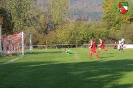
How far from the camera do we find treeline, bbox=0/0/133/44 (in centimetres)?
7262

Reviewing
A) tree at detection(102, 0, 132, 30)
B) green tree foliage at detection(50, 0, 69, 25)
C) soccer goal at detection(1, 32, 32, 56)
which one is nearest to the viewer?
soccer goal at detection(1, 32, 32, 56)

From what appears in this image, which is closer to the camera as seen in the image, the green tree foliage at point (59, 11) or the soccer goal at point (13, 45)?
the soccer goal at point (13, 45)

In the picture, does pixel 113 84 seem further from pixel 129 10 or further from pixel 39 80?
pixel 129 10

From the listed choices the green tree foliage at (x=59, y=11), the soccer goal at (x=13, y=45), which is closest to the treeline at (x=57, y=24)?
the green tree foliage at (x=59, y=11)

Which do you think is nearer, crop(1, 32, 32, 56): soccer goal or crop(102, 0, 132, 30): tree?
crop(1, 32, 32, 56): soccer goal

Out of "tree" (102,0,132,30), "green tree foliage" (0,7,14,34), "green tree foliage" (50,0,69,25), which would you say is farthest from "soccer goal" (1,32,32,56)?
"tree" (102,0,132,30)

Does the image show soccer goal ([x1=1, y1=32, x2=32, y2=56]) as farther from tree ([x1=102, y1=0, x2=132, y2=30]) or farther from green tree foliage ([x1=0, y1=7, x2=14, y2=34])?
tree ([x1=102, y1=0, x2=132, y2=30])

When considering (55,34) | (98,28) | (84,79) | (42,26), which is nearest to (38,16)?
(42,26)

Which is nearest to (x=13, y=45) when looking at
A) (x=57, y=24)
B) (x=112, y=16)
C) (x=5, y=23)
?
(x=5, y=23)

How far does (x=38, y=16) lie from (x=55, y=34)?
11.0 metres

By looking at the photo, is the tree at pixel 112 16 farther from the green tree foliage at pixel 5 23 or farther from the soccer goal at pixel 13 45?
the soccer goal at pixel 13 45

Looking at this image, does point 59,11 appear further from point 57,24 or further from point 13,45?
point 13,45

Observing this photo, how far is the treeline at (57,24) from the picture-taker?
238ft

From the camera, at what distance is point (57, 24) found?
84.5 meters
